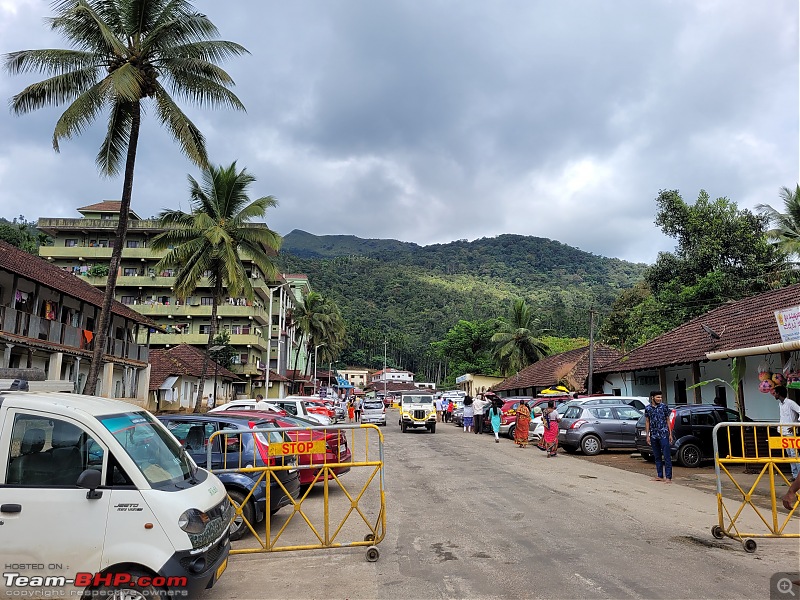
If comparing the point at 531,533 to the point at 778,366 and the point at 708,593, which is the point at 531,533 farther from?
the point at 778,366

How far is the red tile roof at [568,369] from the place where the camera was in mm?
35875

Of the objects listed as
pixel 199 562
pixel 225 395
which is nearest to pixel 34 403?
pixel 199 562

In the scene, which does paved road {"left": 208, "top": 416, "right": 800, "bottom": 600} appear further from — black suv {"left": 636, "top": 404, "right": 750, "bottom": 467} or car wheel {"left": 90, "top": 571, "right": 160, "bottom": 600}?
black suv {"left": 636, "top": 404, "right": 750, "bottom": 467}

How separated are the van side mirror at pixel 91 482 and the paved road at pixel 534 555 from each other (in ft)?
5.52

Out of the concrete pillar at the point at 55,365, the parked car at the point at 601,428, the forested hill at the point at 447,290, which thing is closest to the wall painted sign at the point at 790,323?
the parked car at the point at 601,428

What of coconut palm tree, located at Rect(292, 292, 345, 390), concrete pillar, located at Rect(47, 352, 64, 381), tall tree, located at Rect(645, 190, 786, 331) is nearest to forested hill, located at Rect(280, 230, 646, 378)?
coconut palm tree, located at Rect(292, 292, 345, 390)

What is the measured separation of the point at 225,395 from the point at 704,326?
43.0 metres

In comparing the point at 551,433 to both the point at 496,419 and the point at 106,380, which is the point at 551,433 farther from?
the point at 106,380

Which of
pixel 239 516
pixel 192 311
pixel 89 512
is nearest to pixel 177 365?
pixel 192 311

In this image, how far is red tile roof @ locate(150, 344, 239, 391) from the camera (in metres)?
40.5

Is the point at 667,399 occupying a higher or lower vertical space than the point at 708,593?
higher

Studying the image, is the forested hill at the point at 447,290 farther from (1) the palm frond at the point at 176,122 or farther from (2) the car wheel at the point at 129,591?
(2) the car wheel at the point at 129,591

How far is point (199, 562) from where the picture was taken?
4695mm

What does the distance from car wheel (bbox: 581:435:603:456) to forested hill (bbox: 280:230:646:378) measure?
77.2 m
